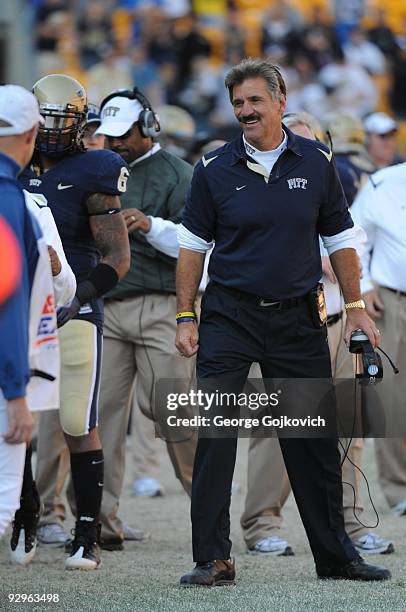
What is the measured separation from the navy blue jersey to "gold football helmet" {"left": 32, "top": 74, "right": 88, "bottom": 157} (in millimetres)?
85

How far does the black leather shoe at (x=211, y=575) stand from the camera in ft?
17.6

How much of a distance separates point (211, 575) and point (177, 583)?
0.62 feet

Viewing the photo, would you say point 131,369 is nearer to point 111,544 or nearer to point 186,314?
point 111,544

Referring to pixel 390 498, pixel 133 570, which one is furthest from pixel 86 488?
pixel 390 498

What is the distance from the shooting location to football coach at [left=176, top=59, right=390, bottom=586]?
540 centimetres

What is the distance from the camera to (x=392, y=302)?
7.88 m

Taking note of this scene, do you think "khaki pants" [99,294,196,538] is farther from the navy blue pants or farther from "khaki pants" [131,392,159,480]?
"khaki pants" [131,392,159,480]

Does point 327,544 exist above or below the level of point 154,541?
above

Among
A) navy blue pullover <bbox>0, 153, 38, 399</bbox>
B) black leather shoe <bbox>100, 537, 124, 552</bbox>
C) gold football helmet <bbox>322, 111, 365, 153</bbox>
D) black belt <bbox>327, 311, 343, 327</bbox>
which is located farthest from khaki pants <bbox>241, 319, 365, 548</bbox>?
navy blue pullover <bbox>0, 153, 38, 399</bbox>

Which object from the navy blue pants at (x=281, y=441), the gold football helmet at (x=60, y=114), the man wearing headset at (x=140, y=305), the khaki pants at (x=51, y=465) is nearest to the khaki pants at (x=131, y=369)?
the man wearing headset at (x=140, y=305)

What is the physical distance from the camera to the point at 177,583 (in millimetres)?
5492

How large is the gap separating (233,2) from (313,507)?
1405 cm

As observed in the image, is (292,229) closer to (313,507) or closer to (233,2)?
(313,507)

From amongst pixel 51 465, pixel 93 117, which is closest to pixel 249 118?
pixel 93 117
